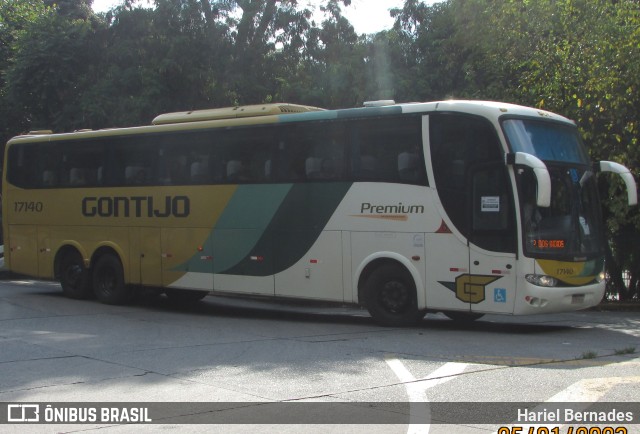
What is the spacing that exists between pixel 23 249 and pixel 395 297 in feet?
32.9

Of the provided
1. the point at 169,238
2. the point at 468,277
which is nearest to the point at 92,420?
the point at 468,277

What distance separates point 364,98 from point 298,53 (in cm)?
473

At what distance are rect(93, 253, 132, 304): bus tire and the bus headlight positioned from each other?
893 cm

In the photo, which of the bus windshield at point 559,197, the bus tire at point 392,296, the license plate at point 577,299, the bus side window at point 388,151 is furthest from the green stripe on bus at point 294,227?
the license plate at point 577,299

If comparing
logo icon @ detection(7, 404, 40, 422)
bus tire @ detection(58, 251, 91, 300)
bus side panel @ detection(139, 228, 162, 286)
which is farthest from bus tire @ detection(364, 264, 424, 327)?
bus tire @ detection(58, 251, 91, 300)

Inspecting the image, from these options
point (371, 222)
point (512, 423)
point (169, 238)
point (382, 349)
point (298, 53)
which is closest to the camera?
point (512, 423)

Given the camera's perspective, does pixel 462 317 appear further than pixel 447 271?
Yes

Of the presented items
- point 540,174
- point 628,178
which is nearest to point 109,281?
point 540,174

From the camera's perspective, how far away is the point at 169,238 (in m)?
16.5

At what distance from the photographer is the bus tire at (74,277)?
18.1 m

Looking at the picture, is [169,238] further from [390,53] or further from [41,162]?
[390,53]

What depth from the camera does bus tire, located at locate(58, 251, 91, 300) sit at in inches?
712

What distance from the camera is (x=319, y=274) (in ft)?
47.0

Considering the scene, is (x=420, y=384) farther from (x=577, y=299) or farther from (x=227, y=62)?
(x=227, y=62)
